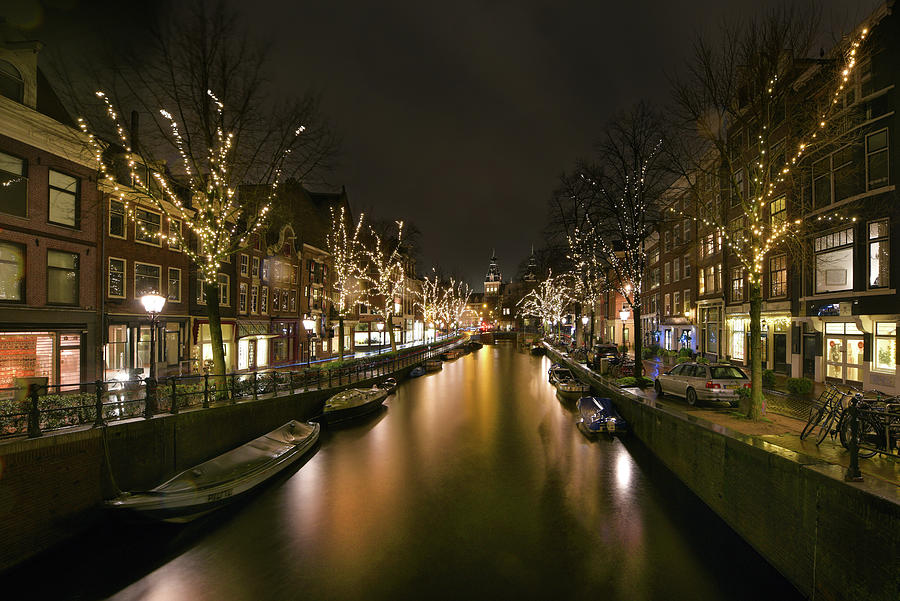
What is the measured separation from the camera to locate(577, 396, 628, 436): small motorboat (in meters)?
19.3

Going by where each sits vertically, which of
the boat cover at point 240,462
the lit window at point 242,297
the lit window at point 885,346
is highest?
the lit window at point 242,297

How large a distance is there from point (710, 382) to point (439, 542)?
1164cm

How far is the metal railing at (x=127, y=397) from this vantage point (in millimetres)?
9477

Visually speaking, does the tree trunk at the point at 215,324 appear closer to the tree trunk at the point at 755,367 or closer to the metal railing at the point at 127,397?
the metal railing at the point at 127,397

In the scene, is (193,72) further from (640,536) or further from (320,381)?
(640,536)

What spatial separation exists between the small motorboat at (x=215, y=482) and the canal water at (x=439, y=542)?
583mm

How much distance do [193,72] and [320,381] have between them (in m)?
14.9

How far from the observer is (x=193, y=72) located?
16422 mm

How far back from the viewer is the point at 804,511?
7453 millimetres

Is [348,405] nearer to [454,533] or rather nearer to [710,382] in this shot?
[454,533]

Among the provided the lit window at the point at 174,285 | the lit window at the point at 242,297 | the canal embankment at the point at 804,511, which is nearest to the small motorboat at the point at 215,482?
the canal embankment at the point at 804,511

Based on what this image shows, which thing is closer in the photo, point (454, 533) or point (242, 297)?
point (454, 533)

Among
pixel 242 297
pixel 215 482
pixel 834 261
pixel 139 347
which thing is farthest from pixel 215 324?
pixel 834 261

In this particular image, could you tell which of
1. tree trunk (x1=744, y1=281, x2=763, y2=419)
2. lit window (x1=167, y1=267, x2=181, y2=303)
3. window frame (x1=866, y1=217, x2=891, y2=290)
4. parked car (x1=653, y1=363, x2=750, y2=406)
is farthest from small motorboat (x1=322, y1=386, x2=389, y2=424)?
window frame (x1=866, y1=217, x2=891, y2=290)
